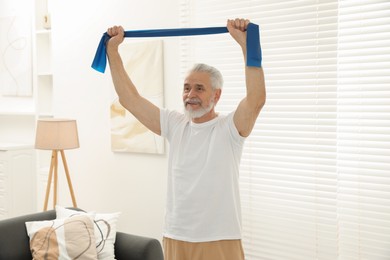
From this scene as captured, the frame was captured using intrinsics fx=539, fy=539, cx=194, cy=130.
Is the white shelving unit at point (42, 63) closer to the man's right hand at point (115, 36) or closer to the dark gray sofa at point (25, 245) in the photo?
the dark gray sofa at point (25, 245)

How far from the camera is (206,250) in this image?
2232 mm

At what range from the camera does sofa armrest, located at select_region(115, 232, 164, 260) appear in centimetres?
330

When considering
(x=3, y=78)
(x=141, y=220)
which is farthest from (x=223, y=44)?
(x=3, y=78)

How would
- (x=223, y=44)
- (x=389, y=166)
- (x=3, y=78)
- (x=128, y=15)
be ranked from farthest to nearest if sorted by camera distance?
1. (x=3, y=78)
2. (x=128, y=15)
3. (x=223, y=44)
4. (x=389, y=166)

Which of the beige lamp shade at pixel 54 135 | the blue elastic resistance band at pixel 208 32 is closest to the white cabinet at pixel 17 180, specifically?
the beige lamp shade at pixel 54 135

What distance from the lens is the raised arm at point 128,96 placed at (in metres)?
2.52

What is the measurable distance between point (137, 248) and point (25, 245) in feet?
2.28

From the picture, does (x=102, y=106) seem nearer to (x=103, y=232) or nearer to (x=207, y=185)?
(x=103, y=232)

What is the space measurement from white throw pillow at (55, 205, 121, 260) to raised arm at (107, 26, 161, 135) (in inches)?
46.4

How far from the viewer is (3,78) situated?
18.7 ft

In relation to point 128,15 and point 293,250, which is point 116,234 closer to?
point 293,250

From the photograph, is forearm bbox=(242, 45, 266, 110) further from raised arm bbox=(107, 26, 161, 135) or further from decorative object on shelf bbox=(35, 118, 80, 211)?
decorative object on shelf bbox=(35, 118, 80, 211)

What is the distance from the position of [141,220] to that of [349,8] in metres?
2.26

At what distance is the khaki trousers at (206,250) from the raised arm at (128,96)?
0.55 m
